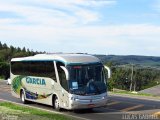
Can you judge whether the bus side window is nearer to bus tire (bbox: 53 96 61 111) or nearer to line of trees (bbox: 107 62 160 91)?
bus tire (bbox: 53 96 61 111)

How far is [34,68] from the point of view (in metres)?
25.3

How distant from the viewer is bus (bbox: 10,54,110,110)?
20.6 m

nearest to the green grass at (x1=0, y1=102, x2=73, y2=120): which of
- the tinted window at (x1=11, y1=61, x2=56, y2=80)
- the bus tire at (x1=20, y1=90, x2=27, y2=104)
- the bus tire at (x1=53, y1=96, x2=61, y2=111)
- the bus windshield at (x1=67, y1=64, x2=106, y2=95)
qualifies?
the bus windshield at (x1=67, y1=64, x2=106, y2=95)

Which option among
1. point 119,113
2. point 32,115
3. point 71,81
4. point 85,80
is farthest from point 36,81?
point 32,115

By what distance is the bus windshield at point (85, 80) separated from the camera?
2058 centimetres

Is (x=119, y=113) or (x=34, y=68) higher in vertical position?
(x=34, y=68)

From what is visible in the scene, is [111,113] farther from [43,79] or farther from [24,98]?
[24,98]

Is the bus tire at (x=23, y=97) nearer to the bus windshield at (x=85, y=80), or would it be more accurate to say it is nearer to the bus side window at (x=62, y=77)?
the bus side window at (x=62, y=77)

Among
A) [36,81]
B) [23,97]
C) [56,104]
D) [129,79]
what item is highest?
[36,81]

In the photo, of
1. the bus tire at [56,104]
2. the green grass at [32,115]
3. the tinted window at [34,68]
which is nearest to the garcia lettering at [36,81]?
the tinted window at [34,68]

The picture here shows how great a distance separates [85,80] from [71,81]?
0.65 meters

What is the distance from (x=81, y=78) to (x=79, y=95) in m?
0.80

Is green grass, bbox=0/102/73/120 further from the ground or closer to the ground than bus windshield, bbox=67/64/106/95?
closer to the ground

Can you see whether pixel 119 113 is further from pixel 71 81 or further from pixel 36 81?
pixel 36 81
